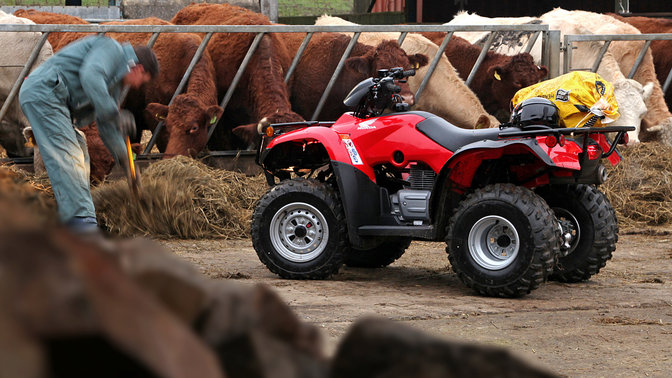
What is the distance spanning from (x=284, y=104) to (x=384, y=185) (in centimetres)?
447

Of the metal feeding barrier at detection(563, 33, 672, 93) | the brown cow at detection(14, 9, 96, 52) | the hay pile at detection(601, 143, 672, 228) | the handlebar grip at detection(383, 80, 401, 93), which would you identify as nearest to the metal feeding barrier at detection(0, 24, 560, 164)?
the metal feeding barrier at detection(563, 33, 672, 93)

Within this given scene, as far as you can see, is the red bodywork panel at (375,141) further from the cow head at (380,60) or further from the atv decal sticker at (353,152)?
the cow head at (380,60)

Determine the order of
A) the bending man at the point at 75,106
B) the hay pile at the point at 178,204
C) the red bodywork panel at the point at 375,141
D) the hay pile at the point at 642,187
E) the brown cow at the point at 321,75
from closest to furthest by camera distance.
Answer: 1. the bending man at the point at 75,106
2. the red bodywork panel at the point at 375,141
3. the hay pile at the point at 178,204
4. the hay pile at the point at 642,187
5. the brown cow at the point at 321,75

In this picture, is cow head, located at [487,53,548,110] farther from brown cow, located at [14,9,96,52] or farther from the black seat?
the black seat

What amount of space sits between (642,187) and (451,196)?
478 centimetres

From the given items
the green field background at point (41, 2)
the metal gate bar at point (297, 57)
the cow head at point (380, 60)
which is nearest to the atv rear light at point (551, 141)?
the cow head at point (380, 60)

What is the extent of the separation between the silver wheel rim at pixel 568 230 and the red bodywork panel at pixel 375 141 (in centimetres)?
96

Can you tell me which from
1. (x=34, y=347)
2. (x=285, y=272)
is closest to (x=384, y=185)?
(x=285, y=272)

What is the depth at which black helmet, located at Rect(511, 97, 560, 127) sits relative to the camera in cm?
650

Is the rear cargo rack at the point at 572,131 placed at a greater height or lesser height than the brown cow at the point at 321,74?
greater

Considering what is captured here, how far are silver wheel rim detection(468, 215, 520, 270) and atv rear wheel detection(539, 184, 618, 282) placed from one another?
553 mm

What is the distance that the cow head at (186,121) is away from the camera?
35.1 ft

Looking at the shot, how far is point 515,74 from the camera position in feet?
41.9

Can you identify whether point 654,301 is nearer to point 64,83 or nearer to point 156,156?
point 64,83
